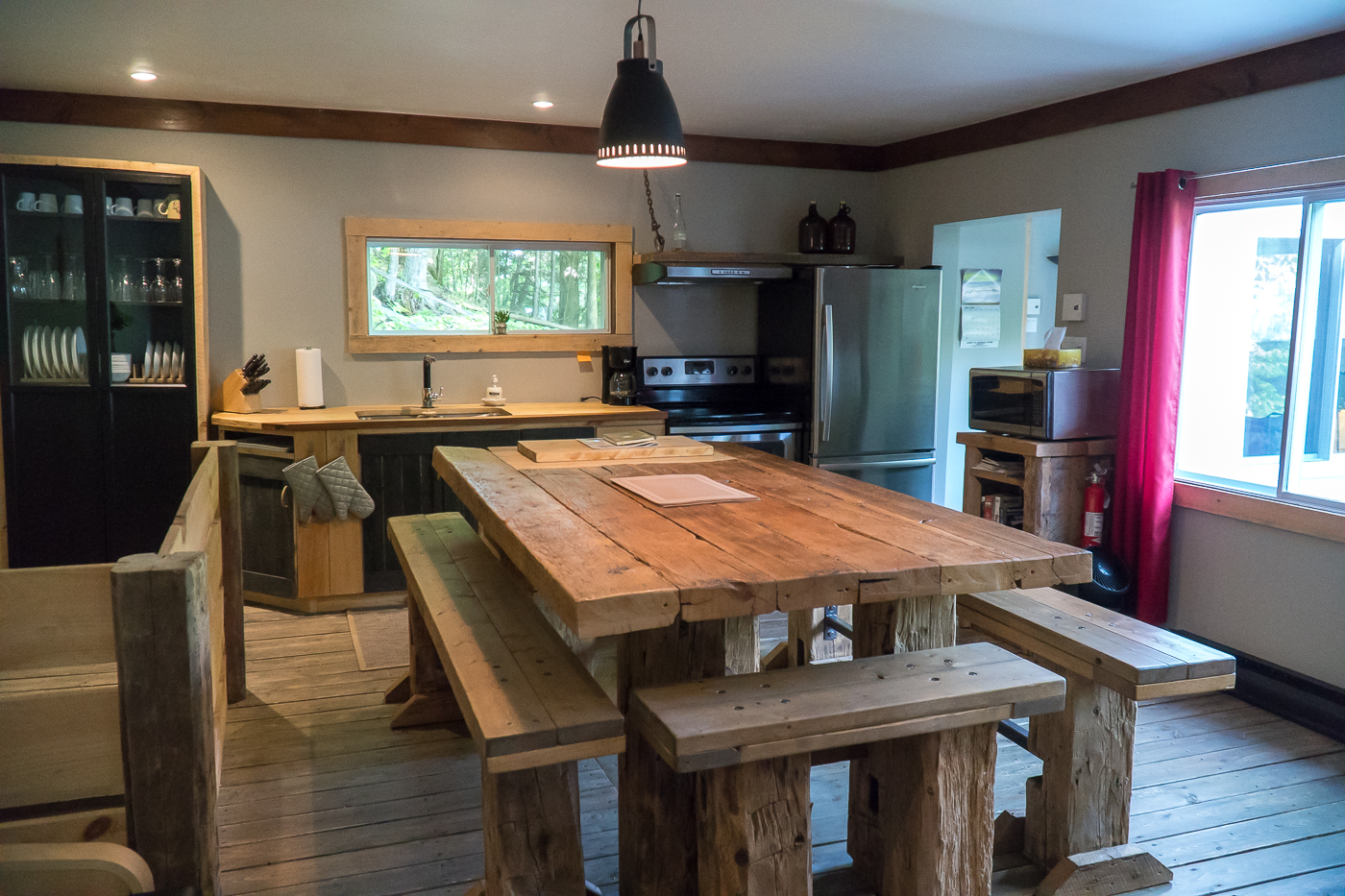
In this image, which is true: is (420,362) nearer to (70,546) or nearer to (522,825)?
(70,546)

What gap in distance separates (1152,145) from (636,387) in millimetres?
2734

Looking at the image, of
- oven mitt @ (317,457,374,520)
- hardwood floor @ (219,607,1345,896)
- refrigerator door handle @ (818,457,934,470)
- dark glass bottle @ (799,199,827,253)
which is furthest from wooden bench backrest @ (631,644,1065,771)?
dark glass bottle @ (799,199,827,253)

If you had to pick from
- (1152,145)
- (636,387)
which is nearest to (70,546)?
(636,387)

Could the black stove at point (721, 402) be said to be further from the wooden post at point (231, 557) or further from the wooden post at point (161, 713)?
the wooden post at point (161, 713)

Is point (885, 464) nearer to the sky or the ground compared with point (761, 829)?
nearer to the sky

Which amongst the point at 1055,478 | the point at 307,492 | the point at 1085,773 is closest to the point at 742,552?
the point at 1085,773

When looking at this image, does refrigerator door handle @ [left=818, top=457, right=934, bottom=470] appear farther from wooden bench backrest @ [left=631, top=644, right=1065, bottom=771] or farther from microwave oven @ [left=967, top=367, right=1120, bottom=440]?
wooden bench backrest @ [left=631, top=644, right=1065, bottom=771]


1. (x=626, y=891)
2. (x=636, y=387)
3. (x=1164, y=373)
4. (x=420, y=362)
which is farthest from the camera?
(x=636, y=387)

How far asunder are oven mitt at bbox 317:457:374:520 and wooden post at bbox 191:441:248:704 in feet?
3.15

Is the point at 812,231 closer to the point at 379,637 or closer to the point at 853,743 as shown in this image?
the point at 379,637

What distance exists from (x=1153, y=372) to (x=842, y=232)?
84.7 inches

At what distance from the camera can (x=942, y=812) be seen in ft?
6.53

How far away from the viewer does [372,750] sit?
3031 millimetres

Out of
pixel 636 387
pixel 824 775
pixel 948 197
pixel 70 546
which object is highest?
pixel 948 197
